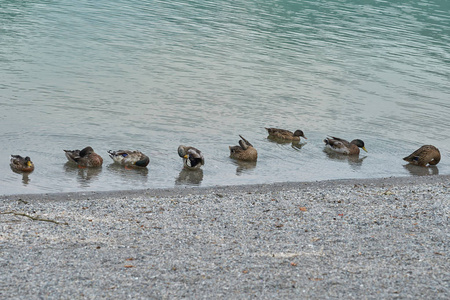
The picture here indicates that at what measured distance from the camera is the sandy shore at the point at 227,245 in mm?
6398

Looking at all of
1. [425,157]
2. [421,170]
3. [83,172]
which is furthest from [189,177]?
[425,157]

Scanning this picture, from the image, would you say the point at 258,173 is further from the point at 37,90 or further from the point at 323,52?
the point at 323,52

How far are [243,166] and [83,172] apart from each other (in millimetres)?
3439

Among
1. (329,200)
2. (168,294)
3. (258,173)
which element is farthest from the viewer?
(258,173)

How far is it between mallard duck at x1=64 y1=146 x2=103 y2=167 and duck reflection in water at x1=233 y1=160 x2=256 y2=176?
2884mm

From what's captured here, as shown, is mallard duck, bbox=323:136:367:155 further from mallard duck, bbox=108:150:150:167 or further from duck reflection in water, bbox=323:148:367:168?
mallard duck, bbox=108:150:150:167

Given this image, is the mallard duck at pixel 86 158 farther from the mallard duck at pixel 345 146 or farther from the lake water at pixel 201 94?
the mallard duck at pixel 345 146

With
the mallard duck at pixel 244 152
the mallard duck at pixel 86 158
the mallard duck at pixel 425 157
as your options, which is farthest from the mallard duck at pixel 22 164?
the mallard duck at pixel 425 157

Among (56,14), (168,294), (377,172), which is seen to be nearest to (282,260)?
(168,294)

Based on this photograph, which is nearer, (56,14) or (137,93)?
(137,93)

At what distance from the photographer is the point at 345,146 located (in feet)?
50.9

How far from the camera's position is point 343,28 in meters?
43.1

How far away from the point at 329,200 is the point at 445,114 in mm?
12544

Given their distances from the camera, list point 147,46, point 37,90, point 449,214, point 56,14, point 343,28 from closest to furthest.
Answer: point 449,214 < point 37,90 < point 147,46 < point 56,14 < point 343,28
